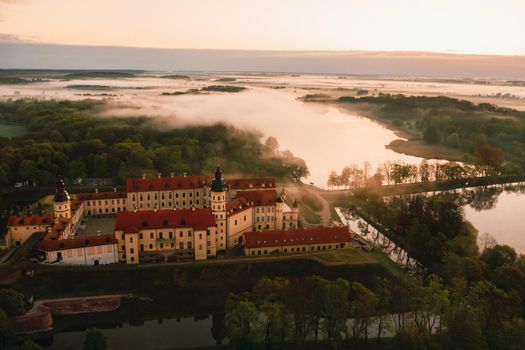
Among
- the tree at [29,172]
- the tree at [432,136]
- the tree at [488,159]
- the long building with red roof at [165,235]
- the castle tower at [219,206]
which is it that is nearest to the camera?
the long building with red roof at [165,235]

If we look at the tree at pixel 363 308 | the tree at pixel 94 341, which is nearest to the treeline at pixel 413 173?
the tree at pixel 363 308

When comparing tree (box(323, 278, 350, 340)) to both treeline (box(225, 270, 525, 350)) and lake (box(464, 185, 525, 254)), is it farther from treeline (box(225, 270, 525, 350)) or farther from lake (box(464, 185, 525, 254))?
lake (box(464, 185, 525, 254))

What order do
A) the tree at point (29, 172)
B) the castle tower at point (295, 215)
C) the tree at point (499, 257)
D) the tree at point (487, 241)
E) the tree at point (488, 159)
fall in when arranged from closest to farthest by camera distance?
the tree at point (499, 257) → the tree at point (487, 241) → the castle tower at point (295, 215) → the tree at point (29, 172) → the tree at point (488, 159)

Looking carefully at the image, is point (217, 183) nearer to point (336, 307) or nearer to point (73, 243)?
point (73, 243)

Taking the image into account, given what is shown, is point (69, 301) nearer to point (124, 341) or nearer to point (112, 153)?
point (124, 341)

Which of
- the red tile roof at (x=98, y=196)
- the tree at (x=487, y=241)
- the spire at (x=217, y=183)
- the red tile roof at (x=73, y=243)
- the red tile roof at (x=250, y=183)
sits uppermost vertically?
the spire at (x=217, y=183)

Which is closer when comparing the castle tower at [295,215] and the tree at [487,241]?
the tree at [487,241]

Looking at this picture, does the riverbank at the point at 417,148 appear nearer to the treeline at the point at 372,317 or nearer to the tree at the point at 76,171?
the treeline at the point at 372,317

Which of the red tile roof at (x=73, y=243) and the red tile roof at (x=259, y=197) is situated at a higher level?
the red tile roof at (x=259, y=197)

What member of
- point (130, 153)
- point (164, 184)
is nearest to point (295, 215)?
point (164, 184)
